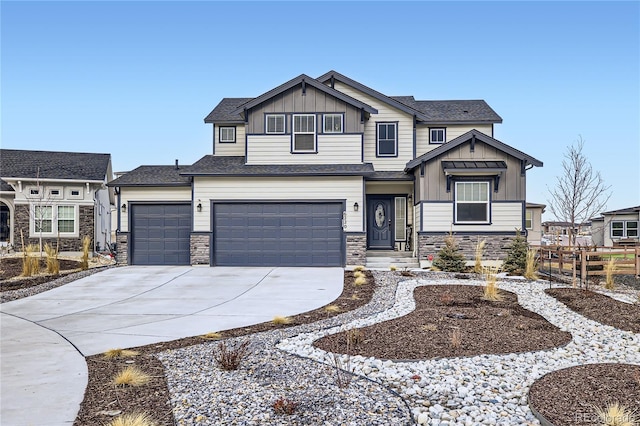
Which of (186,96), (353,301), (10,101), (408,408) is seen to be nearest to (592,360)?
(408,408)

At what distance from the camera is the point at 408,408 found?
16.1 ft

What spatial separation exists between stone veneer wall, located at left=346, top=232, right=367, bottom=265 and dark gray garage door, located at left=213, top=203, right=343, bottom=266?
1.17 ft

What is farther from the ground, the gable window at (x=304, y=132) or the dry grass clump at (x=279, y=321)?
the gable window at (x=304, y=132)

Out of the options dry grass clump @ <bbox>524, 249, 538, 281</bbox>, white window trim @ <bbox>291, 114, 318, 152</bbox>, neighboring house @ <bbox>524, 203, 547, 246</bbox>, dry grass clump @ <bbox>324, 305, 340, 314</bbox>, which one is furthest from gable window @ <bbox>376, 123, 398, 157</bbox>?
neighboring house @ <bbox>524, 203, 547, 246</bbox>

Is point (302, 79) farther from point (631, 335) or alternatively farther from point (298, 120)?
point (631, 335)

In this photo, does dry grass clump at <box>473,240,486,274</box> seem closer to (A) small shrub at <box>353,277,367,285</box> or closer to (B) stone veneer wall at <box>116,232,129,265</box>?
(A) small shrub at <box>353,277,367,285</box>

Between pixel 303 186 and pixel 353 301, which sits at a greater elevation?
pixel 303 186

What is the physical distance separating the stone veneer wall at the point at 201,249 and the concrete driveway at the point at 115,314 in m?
Answer: 0.62

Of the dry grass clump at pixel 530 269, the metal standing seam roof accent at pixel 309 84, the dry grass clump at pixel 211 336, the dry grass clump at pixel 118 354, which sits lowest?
the dry grass clump at pixel 211 336

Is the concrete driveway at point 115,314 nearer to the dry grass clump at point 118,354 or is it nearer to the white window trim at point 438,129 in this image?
the dry grass clump at point 118,354

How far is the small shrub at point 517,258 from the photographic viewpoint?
16877mm

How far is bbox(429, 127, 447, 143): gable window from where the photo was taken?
21375 mm

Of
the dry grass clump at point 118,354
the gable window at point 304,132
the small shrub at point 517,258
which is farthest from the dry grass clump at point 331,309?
the gable window at point 304,132

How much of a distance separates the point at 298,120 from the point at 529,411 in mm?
15663
